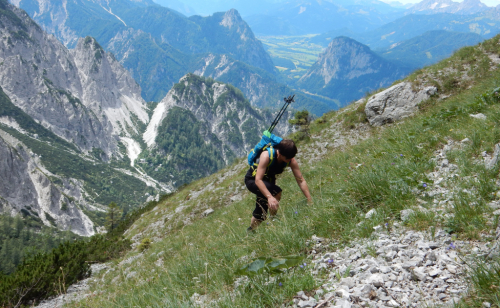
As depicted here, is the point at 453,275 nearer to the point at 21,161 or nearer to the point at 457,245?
the point at 457,245

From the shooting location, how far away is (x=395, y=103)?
17.6 m

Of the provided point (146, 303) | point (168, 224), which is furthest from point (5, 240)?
point (146, 303)

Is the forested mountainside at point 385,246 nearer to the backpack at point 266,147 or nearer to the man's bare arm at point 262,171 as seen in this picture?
the man's bare arm at point 262,171

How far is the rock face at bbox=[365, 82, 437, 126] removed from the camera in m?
16.6

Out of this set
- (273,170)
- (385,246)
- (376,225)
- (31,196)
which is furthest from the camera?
(31,196)

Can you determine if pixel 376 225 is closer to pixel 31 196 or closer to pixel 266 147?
pixel 266 147

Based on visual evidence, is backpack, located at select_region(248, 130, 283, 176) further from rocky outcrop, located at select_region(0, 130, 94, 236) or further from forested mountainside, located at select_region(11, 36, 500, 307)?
rocky outcrop, located at select_region(0, 130, 94, 236)

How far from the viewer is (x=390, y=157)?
230 inches

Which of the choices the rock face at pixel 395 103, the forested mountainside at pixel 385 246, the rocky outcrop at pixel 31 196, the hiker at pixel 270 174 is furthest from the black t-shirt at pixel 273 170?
the rocky outcrop at pixel 31 196

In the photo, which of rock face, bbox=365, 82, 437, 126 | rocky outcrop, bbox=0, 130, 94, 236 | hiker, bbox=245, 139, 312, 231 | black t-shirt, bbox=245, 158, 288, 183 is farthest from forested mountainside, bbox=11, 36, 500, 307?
rocky outcrop, bbox=0, 130, 94, 236

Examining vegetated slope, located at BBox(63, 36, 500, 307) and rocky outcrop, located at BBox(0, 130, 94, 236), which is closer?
vegetated slope, located at BBox(63, 36, 500, 307)

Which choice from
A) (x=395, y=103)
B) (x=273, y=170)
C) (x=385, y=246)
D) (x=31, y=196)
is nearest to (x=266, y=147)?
(x=273, y=170)

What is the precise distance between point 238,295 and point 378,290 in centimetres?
149

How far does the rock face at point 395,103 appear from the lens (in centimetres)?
1662
